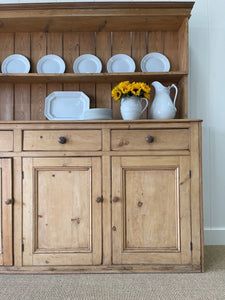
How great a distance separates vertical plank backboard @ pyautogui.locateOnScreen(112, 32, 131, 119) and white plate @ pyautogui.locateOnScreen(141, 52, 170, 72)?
148 millimetres

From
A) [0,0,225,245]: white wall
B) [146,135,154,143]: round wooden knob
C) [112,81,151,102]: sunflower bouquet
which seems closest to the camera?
[146,135,154,143]: round wooden knob

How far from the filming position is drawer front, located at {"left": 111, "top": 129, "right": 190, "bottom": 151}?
1714 millimetres

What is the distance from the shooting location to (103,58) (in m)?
2.17

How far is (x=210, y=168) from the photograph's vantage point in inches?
88.8

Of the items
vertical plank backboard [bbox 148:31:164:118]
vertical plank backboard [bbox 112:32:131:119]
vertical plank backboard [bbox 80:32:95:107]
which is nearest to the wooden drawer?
vertical plank backboard [bbox 80:32:95:107]

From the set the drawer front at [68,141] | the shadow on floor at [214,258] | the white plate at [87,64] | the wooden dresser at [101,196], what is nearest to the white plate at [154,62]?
the white plate at [87,64]

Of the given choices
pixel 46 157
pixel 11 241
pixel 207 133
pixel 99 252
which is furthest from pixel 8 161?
pixel 207 133

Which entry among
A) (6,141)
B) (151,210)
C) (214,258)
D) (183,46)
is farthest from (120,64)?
(214,258)

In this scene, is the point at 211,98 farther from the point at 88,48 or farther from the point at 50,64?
the point at 50,64

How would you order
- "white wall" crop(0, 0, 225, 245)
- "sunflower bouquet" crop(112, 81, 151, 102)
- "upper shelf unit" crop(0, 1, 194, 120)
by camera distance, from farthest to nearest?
"white wall" crop(0, 0, 225, 245) → "upper shelf unit" crop(0, 1, 194, 120) → "sunflower bouquet" crop(112, 81, 151, 102)

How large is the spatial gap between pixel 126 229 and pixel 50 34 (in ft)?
5.19

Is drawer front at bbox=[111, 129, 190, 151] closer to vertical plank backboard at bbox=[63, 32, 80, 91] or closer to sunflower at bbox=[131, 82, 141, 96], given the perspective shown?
sunflower at bbox=[131, 82, 141, 96]

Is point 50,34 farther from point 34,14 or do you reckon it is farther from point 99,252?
point 99,252

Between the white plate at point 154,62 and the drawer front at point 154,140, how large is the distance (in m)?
0.65
